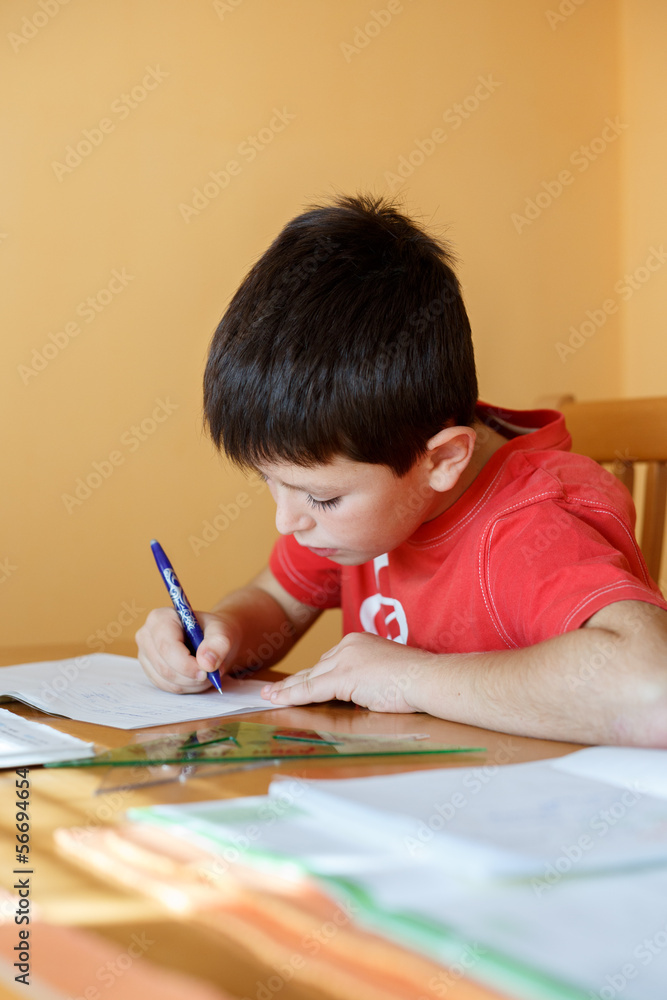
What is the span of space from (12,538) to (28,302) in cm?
41

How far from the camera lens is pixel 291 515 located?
77 cm

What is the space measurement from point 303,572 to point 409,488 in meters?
0.33

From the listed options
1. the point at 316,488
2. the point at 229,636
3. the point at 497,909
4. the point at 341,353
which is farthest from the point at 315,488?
the point at 497,909

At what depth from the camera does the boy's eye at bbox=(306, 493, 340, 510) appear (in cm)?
77

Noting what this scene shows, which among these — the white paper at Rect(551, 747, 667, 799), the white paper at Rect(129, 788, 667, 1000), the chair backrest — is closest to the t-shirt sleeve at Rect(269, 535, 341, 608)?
the chair backrest

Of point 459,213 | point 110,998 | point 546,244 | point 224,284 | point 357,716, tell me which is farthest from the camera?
point 546,244

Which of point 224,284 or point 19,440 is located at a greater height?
point 224,284

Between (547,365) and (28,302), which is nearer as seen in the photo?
(28,302)

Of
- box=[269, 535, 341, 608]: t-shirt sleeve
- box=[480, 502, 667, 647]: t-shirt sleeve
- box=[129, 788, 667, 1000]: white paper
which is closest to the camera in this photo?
box=[129, 788, 667, 1000]: white paper

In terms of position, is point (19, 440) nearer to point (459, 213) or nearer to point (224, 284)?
point (224, 284)

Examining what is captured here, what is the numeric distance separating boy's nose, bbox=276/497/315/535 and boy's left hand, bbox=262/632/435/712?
106 mm

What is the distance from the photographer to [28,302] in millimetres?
1569

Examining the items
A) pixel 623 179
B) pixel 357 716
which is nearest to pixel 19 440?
pixel 357 716

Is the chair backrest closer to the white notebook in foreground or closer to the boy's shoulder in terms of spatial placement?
the boy's shoulder
